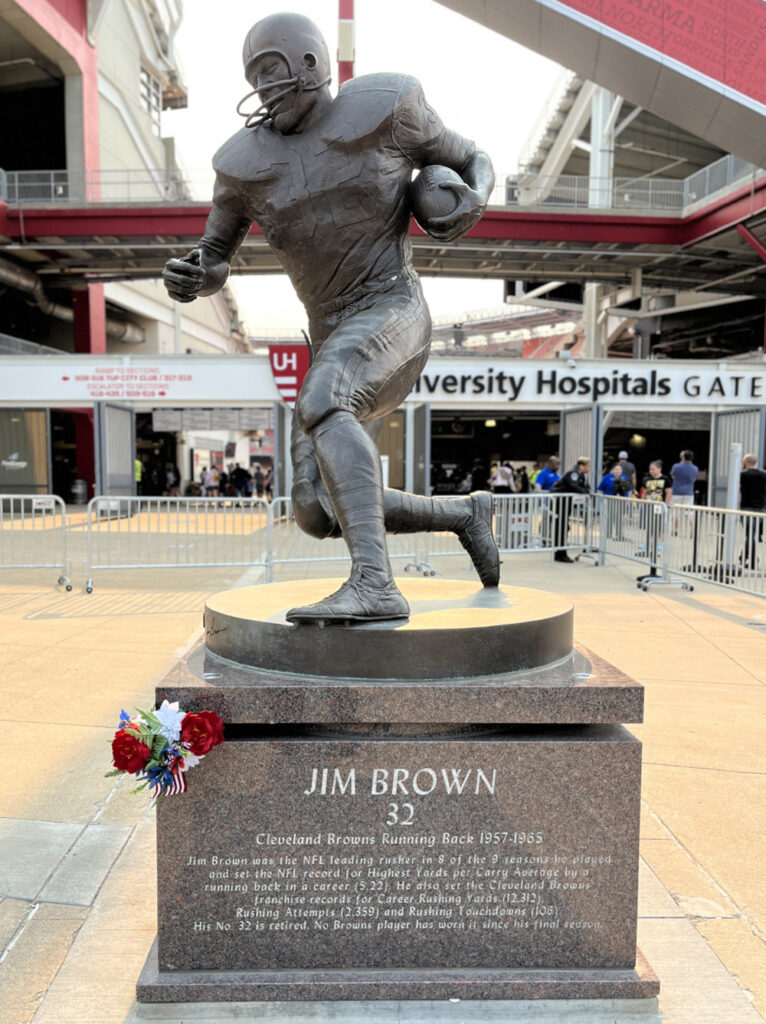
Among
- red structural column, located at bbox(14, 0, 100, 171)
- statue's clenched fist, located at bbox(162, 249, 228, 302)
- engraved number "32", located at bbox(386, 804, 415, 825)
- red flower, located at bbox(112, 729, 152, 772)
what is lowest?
engraved number "32", located at bbox(386, 804, 415, 825)

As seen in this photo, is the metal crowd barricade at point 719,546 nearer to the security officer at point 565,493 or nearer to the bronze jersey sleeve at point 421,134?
the security officer at point 565,493

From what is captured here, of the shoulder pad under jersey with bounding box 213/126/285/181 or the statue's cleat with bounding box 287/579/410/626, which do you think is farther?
the shoulder pad under jersey with bounding box 213/126/285/181

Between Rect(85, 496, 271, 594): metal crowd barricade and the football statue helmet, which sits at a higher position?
the football statue helmet

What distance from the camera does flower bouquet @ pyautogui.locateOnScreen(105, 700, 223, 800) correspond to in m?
1.88

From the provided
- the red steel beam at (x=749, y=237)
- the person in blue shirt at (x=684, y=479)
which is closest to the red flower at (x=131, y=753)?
the person in blue shirt at (x=684, y=479)

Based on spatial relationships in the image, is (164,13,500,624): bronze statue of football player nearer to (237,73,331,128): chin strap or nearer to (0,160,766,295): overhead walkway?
(237,73,331,128): chin strap

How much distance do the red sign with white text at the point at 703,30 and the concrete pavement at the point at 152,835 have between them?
42.2 feet

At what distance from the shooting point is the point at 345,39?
880 centimetres

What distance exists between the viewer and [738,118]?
14.5 metres

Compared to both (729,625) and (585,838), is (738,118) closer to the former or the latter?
(729,625)

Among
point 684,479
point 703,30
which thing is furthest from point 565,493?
point 703,30

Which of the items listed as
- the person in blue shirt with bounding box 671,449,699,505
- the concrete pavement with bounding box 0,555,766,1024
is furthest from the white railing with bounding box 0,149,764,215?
the concrete pavement with bounding box 0,555,766,1024

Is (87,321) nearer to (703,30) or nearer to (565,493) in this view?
(703,30)

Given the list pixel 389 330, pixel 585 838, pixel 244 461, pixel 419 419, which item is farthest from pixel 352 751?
pixel 244 461
